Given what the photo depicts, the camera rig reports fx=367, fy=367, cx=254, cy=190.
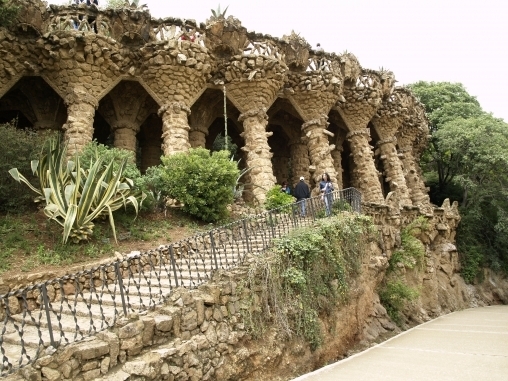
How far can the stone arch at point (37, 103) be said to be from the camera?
11.6 meters

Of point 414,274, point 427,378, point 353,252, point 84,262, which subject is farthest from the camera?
point 414,274

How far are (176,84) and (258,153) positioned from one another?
3.15m

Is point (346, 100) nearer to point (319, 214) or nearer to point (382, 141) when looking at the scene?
point (382, 141)

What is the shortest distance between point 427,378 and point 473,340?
308 centimetres

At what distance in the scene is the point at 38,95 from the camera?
11680mm

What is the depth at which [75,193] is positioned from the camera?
5.94 metres

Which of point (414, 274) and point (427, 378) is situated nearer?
point (427, 378)

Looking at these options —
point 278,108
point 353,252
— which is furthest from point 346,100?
point 353,252

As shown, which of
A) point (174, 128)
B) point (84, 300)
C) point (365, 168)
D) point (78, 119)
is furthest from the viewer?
point (365, 168)

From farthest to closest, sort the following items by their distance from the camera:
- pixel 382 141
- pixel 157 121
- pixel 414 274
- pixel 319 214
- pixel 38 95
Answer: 1. pixel 382 141
2. pixel 157 121
3. pixel 38 95
4. pixel 414 274
5. pixel 319 214

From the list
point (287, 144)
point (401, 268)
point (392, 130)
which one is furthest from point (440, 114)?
point (401, 268)

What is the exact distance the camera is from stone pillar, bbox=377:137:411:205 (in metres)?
16.0

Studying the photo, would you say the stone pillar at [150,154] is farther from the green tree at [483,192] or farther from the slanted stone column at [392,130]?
the green tree at [483,192]

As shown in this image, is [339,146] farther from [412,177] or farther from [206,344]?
[206,344]
